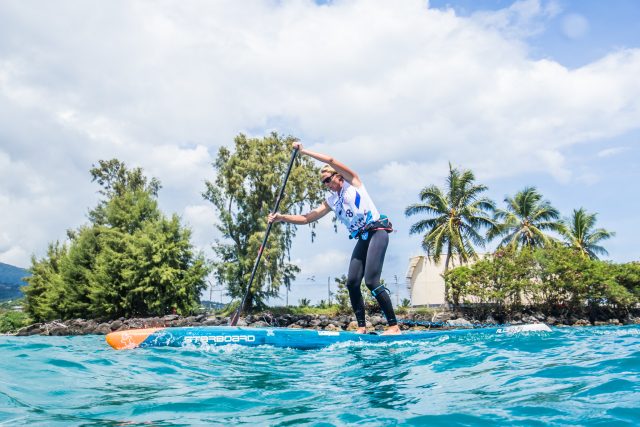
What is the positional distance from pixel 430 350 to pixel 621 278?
28.6 m

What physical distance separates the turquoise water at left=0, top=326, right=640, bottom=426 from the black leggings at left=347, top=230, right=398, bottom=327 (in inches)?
45.6

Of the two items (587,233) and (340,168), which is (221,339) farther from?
(587,233)

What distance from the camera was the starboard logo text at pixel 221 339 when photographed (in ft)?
18.5

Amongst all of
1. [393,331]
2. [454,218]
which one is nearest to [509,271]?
[454,218]

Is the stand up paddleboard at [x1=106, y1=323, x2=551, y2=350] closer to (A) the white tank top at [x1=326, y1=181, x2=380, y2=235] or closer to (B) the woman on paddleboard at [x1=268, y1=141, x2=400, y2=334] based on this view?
(B) the woman on paddleboard at [x1=268, y1=141, x2=400, y2=334]

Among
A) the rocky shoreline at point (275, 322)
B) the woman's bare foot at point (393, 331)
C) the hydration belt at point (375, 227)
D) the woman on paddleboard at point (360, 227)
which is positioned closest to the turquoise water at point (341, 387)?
the woman's bare foot at point (393, 331)

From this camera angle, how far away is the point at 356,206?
6.06 metres

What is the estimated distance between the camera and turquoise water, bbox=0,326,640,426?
86.6 inches

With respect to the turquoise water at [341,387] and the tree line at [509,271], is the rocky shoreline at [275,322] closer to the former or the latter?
the tree line at [509,271]

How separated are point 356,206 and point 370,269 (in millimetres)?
854

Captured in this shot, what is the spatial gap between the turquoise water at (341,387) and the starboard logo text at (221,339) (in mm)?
794

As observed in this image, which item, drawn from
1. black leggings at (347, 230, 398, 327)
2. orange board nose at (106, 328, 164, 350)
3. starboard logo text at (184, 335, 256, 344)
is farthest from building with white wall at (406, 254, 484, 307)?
orange board nose at (106, 328, 164, 350)

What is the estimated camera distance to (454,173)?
32.7 m

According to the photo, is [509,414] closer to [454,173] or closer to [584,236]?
[454,173]
